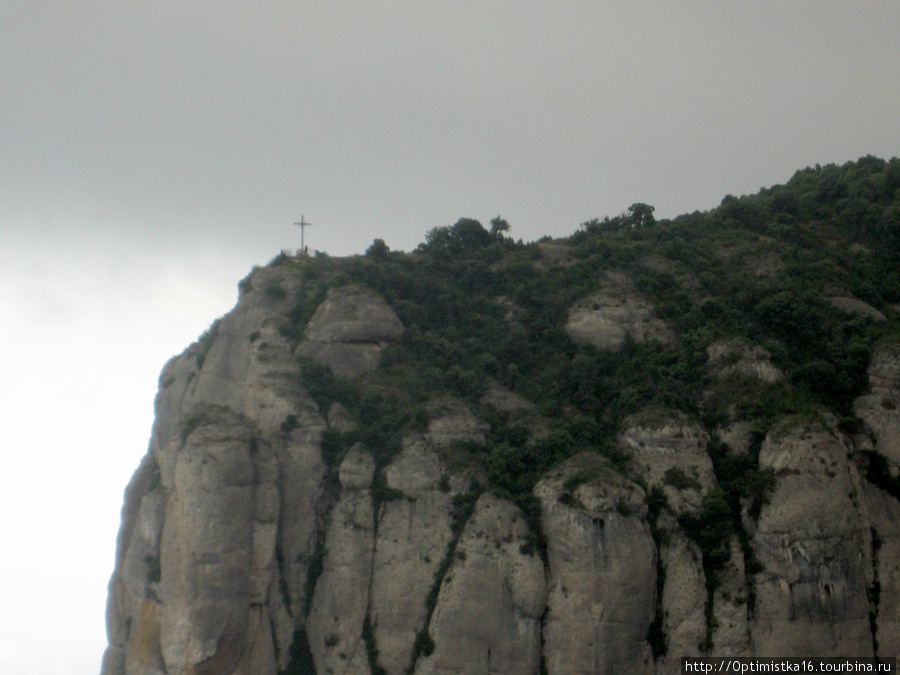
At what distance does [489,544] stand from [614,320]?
61.0ft

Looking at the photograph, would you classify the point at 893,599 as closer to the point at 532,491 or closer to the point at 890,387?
the point at 890,387

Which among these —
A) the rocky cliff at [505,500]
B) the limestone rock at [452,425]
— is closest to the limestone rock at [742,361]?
the rocky cliff at [505,500]

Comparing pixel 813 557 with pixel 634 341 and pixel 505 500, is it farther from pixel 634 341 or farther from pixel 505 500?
pixel 634 341

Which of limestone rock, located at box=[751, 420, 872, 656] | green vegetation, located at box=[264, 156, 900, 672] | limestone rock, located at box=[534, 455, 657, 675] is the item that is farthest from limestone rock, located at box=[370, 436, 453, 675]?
limestone rock, located at box=[751, 420, 872, 656]

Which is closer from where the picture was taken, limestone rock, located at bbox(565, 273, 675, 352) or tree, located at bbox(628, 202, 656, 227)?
limestone rock, located at bbox(565, 273, 675, 352)

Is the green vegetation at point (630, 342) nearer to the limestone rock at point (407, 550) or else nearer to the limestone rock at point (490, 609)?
the limestone rock at point (407, 550)

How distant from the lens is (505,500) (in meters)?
47.2

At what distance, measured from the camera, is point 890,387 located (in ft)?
164

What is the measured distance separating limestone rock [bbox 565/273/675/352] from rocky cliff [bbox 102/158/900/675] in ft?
0.92

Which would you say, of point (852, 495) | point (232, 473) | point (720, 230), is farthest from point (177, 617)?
point (720, 230)

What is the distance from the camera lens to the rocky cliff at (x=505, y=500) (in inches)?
1745

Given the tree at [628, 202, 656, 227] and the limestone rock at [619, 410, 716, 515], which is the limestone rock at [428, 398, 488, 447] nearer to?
the limestone rock at [619, 410, 716, 515]

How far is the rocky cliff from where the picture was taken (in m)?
44.3

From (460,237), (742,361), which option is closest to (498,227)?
(460,237)
